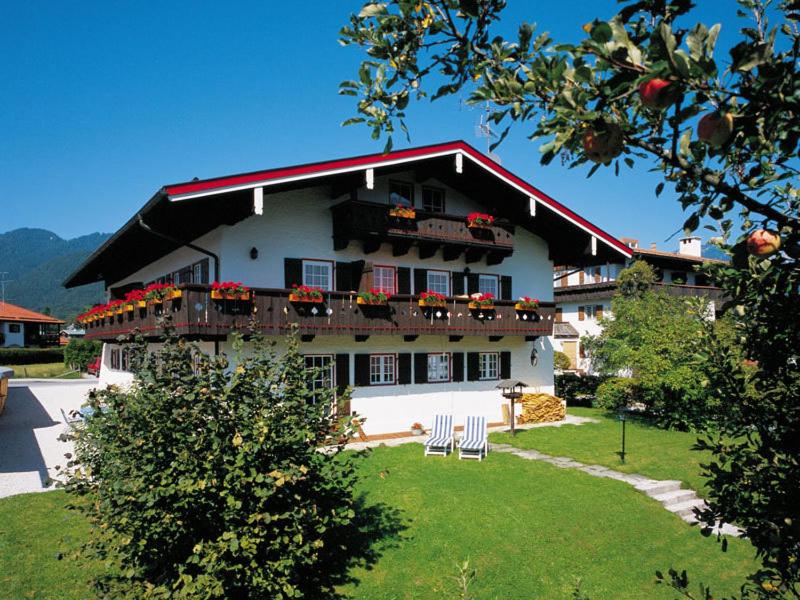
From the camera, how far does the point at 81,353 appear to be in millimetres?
45438

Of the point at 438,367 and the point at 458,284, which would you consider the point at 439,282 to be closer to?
the point at 458,284

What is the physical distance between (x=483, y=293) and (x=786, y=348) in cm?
1746

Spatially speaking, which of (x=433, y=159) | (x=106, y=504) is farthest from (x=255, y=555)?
(x=433, y=159)

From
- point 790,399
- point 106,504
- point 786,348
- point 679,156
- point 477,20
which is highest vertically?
point 477,20

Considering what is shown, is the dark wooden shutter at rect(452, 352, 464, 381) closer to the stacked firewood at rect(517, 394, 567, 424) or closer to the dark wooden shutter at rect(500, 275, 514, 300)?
the stacked firewood at rect(517, 394, 567, 424)

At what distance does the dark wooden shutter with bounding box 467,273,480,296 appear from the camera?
20.1 m

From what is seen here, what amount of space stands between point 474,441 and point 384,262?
6586mm

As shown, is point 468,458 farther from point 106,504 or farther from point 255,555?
point 106,504

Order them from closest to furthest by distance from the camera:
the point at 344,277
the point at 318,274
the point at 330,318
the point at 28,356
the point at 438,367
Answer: the point at 330,318 → the point at 318,274 → the point at 344,277 → the point at 438,367 → the point at 28,356

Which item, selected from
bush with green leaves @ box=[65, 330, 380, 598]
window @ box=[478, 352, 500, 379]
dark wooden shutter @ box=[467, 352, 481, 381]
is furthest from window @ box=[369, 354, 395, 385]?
bush with green leaves @ box=[65, 330, 380, 598]

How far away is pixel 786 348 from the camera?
287 centimetres

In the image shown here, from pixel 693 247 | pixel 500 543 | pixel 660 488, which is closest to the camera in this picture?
pixel 500 543

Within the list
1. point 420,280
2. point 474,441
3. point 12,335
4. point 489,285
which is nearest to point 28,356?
point 12,335

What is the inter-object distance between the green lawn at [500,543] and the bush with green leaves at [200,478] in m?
0.75
